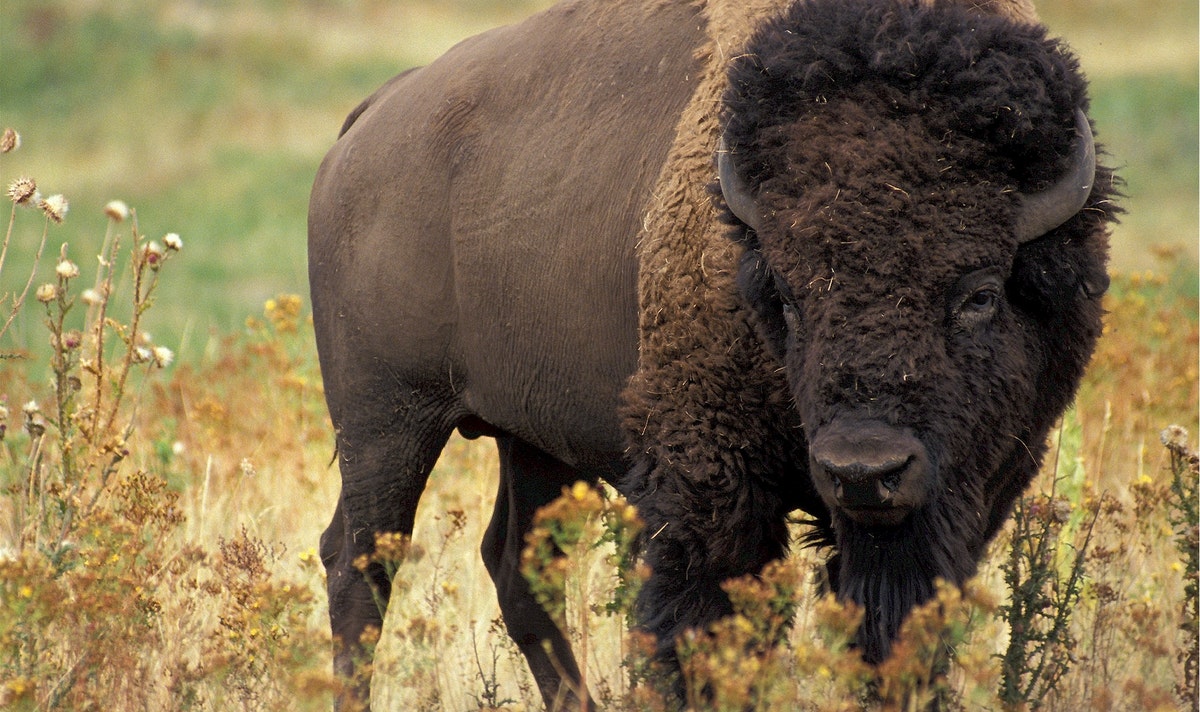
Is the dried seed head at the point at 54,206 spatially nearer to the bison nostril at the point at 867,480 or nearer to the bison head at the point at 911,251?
the bison head at the point at 911,251

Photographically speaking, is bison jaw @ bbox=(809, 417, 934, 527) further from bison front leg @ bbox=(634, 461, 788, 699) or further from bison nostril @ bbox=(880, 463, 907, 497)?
bison front leg @ bbox=(634, 461, 788, 699)

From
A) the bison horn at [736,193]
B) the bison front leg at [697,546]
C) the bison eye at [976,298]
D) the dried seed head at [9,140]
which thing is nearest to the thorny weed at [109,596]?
the dried seed head at [9,140]

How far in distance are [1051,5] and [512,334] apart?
37251mm

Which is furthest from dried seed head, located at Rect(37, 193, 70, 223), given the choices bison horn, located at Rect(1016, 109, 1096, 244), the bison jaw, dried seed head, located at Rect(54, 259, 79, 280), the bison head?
bison horn, located at Rect(1016, 109, 1096, 244)

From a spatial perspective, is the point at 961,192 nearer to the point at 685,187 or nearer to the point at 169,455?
the point at 685,187

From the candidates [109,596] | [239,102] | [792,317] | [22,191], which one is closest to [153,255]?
[22,191]

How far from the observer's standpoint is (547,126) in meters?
4.69

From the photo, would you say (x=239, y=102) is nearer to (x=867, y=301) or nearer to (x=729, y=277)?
(x=729, y=277)

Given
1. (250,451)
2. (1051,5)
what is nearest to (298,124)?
(1051,5)

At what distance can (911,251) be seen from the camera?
131 inches

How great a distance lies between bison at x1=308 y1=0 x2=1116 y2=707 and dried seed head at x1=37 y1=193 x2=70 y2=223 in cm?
115

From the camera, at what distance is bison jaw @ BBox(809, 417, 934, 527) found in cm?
317

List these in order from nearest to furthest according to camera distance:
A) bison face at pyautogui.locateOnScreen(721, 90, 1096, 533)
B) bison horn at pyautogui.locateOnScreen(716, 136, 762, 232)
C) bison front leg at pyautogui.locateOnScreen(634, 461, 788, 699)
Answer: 1. bison face at pyautogui.locateOnScreen(721, 90, 1096, 533)
2. bison horn at pyautogui.locateOnScreen(716, 136, 762, 232)
3. bison front leg at pyautogui.locateOnScreen(634, 461, 788, 699)

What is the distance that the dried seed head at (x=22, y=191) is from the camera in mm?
4062
